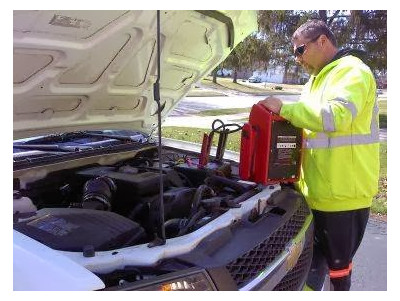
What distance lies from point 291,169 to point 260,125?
347 millimetres

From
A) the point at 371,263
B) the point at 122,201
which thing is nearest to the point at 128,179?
the point at 122,201

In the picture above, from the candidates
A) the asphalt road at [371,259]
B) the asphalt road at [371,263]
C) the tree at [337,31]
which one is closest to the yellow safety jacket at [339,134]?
the asphalt road at [371,259]

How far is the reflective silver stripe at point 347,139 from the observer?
2.46 metres

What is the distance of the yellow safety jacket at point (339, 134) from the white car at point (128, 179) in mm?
175

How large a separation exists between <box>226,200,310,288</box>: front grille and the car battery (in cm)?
31

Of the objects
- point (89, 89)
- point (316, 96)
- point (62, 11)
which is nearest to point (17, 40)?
point (62, 11)

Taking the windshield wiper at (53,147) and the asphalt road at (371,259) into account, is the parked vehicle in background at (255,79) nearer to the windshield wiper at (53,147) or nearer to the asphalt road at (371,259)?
the asphalt road at (371,259)

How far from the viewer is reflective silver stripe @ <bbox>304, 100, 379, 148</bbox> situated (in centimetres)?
246

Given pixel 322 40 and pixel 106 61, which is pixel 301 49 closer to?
pixel 322 40

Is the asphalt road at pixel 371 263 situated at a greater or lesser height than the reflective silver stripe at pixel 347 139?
lesser

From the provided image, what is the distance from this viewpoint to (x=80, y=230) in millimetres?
1829

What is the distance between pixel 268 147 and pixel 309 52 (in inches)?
23.5

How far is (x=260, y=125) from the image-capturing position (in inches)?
98.3

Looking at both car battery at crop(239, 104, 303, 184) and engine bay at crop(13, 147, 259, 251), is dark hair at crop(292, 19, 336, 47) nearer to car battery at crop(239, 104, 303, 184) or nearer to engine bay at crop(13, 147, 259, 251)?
car battery at crop(239, 104, 303, 184)
